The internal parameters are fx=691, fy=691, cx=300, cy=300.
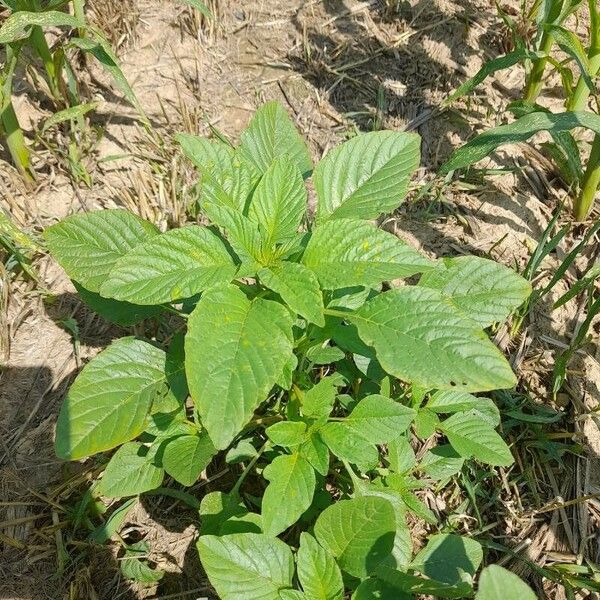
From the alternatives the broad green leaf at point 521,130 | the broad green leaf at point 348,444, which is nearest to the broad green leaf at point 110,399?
the broad green leaf at point 348,444

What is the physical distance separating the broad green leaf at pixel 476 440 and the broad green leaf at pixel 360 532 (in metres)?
0.37

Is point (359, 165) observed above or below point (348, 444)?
above

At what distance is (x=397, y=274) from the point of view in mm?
1346

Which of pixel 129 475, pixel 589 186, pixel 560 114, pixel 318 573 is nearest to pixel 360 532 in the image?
pixel 318 573

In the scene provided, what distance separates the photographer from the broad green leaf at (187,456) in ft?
5.07

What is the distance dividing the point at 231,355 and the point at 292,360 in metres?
0.21

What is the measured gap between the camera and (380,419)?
1566 mm

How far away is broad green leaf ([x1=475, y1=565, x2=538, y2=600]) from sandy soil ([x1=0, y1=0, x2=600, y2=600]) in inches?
35.7

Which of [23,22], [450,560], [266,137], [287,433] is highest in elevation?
[23,22]

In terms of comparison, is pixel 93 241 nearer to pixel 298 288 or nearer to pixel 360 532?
pixel 298 288

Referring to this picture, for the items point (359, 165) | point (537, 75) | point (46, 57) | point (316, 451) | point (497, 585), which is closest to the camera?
point (497, 585)

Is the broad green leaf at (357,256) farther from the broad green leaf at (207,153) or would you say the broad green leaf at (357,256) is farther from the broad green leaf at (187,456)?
the broad green leaf at (187,456)

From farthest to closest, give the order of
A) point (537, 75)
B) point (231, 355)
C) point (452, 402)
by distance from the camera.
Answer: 1. point (537, 75)
2. point (452, 402)
3. point (231, 355)

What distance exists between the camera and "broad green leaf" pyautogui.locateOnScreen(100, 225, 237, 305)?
138cm
